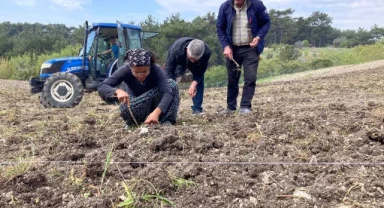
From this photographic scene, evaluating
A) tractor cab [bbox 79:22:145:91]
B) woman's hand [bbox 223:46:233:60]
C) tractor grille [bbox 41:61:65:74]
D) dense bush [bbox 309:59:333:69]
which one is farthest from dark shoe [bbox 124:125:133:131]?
dense bush [bbox 309:59:333:69]

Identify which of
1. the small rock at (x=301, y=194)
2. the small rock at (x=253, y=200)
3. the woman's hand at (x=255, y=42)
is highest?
the woman's hand at (x=255, y=42)

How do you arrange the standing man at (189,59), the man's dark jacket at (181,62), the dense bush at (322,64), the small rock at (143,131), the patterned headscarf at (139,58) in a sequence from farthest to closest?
1. the dense bush at (322,64)
2. the man's dark jacket at (181,62)
3. the standing man at (189,59)
4. the patterned headscarf at (139,58)
5. the small rock at (143,131)

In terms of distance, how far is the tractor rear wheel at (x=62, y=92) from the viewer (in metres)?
7.64

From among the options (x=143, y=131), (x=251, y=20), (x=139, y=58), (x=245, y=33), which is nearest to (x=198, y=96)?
(x=245, y=33)

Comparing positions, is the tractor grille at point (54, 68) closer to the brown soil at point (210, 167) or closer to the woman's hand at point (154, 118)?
the brown soil at point (210, 167)

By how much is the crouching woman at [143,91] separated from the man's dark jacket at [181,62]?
0.68 metres

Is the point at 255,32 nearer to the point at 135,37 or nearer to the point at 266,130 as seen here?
the point at 266,130

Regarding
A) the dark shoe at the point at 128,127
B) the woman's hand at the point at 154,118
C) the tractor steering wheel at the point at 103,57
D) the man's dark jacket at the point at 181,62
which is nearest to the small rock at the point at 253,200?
the woman's hand at the point at 154,118

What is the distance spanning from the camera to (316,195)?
2.33 metres

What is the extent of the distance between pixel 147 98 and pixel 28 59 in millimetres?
29405

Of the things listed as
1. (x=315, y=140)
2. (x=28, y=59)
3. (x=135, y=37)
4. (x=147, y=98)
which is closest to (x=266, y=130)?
(x=315, y=140)

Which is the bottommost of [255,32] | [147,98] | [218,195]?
[218,195]

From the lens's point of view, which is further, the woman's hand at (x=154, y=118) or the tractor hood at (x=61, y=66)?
the tractor hood at (x=61, y=66)

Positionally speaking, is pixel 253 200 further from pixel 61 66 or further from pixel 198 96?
pixel 61 66
